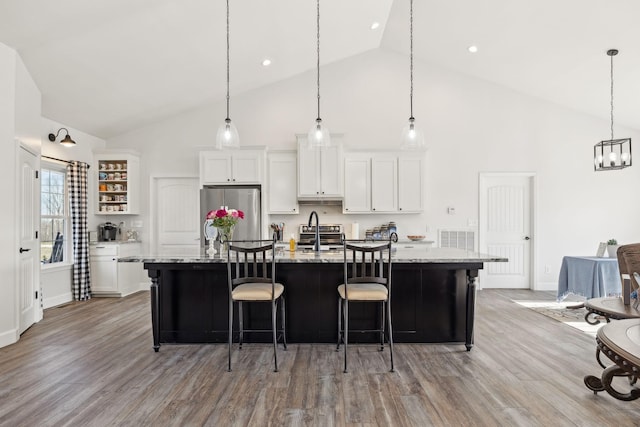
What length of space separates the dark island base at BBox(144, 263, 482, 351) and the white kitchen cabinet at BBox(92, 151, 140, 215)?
328 cm

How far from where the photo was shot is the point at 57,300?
5.50 meters

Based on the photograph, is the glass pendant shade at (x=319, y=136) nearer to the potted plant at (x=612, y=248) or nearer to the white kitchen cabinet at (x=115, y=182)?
the potted plant at (x=612, y=248)

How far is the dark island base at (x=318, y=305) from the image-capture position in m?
3.64

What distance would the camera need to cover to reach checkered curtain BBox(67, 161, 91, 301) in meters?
5.73

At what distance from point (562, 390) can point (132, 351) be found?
137 inches

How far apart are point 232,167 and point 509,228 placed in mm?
4739

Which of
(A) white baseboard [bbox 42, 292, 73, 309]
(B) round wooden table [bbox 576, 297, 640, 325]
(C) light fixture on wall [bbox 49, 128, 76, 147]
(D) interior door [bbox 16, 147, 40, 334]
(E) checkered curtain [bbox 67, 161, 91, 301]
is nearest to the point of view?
(B) round wooden table [bbox 576, 297, 640, 325]

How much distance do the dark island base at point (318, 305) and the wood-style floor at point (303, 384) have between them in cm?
14

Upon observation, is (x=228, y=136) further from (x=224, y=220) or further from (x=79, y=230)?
(x=79, y=230)

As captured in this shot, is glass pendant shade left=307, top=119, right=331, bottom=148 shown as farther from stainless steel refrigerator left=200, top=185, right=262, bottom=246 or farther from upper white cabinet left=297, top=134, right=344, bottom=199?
stainless steel refrigerator left=200, top=185, right=262, bottom=246

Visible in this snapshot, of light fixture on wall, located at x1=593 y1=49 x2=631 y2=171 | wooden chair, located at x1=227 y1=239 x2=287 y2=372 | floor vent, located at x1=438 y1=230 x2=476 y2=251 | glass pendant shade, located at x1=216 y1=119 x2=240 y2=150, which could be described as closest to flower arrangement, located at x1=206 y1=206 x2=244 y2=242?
wooden chair, located at x1=227 y1=239 x2=287 y2=372

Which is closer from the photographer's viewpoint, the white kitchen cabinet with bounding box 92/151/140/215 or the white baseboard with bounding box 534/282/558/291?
the white kitchen cabinet with bounding box 92/151/140/215

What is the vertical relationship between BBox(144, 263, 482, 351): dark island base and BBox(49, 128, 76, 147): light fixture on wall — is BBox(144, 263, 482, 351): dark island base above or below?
below

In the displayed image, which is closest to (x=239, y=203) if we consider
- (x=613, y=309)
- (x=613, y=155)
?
(x=613, y=309)
